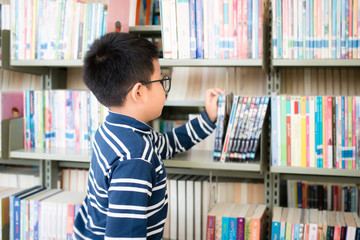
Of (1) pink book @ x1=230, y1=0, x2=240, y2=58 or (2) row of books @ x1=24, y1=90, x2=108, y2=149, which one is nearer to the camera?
(1) pink book @ x1=230, y1=0, x2=240, y2=58

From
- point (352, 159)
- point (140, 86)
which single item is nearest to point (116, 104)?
point (140, 86)

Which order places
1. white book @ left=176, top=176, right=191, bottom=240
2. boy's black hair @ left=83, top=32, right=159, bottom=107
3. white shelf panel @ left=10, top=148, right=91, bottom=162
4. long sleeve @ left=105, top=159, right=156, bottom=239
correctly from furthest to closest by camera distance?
white book @ left=176, top=176, right=191, bottom=240 < white shelf panel @ left=10, top=148, right=91, bottom=162 < boy's black hair @ left=83, top=32, right=159, bottom=107 < long sleeve @ left=105, top=159, right=156, bottom=239

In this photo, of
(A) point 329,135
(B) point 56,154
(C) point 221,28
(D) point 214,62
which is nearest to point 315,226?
(A) point 329,135

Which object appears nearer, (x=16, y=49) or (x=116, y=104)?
(x=116, y=104)

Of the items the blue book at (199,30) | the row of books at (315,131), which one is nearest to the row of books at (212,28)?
the blue book at (199,30)

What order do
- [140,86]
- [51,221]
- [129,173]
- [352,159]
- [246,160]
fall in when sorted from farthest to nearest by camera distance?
1. [51,221]
2. [246,160]
3. [352,159]
4. [140,86]
5. [129,173]

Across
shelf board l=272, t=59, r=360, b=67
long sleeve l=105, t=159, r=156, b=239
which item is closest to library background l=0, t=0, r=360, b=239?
shelf board l=272, t=59, r=360, b=67

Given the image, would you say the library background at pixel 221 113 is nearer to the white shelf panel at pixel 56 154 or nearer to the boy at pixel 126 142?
the white shelf panel at pixel 56 154

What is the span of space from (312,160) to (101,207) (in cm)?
76

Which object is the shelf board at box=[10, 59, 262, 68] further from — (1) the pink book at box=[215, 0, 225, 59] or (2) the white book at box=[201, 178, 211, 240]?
(2) the white book at box=[201, 178, 211, 240]

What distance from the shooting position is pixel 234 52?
145cm

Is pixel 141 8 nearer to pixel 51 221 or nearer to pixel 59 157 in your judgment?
pixel 59 157

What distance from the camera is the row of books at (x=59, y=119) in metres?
1.67

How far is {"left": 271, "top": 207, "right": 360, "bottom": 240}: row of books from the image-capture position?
1.35 metres
